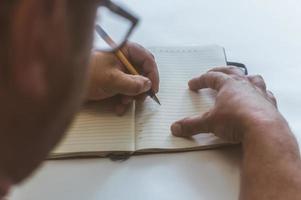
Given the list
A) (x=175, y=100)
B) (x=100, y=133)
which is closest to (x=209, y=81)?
(x=175, y=100)

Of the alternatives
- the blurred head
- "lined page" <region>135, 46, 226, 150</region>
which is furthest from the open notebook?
the blurred head

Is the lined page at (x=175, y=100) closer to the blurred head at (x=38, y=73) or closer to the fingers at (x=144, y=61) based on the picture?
the fingers at (x=144, y=61)

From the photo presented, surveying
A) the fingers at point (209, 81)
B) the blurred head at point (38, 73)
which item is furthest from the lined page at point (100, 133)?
the blurred head at point (38, 73)

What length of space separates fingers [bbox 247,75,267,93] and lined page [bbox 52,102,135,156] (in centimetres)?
22

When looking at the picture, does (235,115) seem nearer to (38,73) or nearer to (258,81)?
(258,81)

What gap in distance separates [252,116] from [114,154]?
0.23 metres

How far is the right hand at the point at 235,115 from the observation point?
928 millimetres

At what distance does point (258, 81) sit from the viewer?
3.41ft

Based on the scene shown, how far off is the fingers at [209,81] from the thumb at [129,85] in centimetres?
9

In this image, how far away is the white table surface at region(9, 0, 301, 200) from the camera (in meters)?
0.89

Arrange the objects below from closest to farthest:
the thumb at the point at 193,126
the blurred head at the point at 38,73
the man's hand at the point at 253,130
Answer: the blurred head at the point at 38,73 → the man's hand at the point at 253,130 → the thumb at the point at 193,126

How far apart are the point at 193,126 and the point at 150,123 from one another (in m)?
0.08

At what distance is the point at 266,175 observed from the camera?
0.86 m

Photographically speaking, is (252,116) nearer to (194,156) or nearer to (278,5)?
(194,156)
